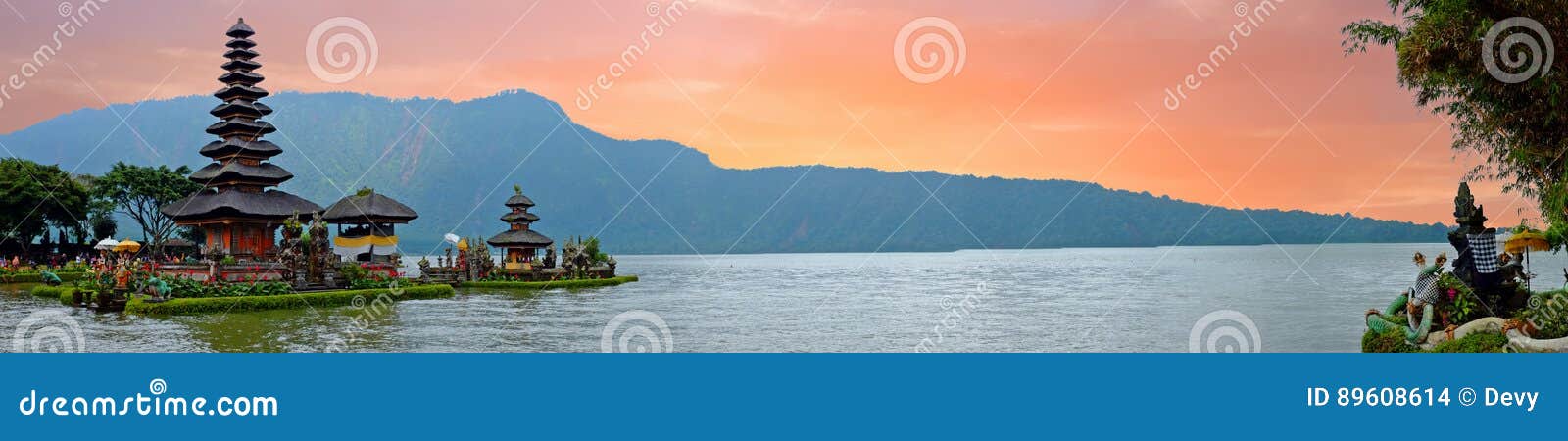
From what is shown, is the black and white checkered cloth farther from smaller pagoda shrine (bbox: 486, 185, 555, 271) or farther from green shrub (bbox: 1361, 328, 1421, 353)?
smaller pagoda shrine (bbox: 486, 185, 555, 271)

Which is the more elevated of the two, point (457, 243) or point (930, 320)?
point (457, 243)

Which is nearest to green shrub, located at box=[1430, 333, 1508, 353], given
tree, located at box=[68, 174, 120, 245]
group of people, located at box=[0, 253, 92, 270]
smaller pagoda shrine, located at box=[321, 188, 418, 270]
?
smaller pagoda shrine, located at box=[321, 188, 418, 270]

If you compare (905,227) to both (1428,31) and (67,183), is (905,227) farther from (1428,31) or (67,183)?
(1428,31)

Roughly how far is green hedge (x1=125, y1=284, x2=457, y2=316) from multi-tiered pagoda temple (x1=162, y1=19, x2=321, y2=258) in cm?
951

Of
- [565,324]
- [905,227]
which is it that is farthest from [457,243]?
[905,227]

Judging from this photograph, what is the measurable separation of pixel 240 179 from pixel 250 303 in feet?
51.0

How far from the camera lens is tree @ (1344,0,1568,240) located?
1720 centimetres

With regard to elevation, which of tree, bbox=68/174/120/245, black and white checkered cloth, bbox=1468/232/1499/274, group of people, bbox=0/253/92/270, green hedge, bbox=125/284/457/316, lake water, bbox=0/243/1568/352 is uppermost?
tree, bbox=68/174/120/245

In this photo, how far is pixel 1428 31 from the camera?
17266mm

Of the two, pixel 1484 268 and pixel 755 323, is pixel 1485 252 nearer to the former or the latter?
pixel 1484 268

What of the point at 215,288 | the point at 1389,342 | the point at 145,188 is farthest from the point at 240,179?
the point at 1389,342

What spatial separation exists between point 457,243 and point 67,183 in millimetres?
24810

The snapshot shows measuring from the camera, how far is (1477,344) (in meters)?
14.6

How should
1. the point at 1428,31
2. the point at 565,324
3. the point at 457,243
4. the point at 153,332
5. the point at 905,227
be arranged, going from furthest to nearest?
the point at 905,227 → the point at 457,243 → the point at 565,324 → the point at 153,332 → the point at 1428,31
